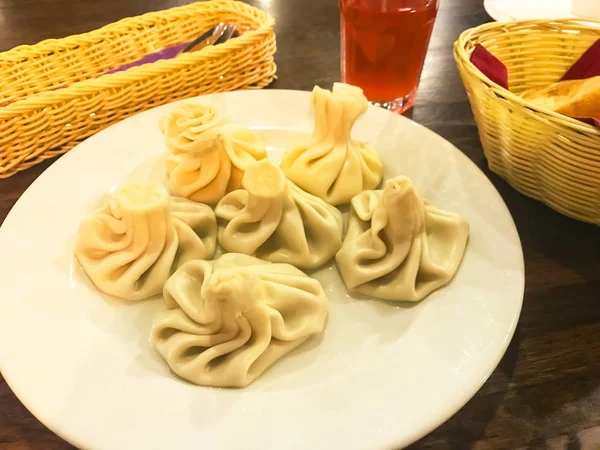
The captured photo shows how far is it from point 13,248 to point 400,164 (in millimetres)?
1007

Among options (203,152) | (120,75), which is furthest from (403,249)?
(120,75)

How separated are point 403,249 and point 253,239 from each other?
361mm

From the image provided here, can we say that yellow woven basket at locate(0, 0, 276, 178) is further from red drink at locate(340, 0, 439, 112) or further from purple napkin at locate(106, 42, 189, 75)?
red drink at locate(340, 0, 439, 112)

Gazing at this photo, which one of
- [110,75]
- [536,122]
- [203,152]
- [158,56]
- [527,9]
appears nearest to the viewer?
[536,122]

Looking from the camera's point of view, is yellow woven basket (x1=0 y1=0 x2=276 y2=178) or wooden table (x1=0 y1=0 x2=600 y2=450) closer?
wooden table (x1=0 y1=0 x2=600 y2=450)

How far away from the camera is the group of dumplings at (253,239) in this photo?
98cm

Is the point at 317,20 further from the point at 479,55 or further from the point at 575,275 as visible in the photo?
the point at 575,275

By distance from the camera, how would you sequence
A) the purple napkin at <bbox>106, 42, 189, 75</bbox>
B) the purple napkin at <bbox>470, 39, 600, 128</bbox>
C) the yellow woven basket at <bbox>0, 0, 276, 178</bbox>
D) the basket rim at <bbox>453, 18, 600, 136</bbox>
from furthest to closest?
the purple napkin at <bbox>106, 42, 189, 75</bbox>
the yellow woven basket at <bbox>0, 0, 276, 178</bbox>
the purple napkin at <bbox>470, 39, 600, 128</bbox>
the basket rim at <bbox>453, 18, 600, 136</bbox>

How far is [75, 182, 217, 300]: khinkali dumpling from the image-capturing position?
43.1 inches

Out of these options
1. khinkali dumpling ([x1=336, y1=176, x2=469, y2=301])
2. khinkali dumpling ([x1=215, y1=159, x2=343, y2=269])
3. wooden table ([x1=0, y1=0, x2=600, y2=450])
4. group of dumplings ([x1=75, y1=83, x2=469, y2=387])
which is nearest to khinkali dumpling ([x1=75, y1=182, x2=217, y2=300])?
group of dumplings ([x1=75, y1=83, x2=469, y2=387])

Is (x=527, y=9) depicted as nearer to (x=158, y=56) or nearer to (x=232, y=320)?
(x=158, y=56)

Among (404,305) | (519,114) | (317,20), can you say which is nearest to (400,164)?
(519,114)

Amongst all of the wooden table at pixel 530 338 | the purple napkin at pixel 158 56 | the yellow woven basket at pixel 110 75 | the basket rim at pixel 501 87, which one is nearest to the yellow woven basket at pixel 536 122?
the basket rim at pixel 501 87

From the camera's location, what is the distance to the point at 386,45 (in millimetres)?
1533
